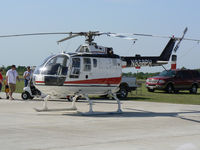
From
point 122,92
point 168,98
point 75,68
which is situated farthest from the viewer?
point 168,98

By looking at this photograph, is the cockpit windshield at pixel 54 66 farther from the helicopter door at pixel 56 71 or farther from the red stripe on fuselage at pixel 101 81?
the red stripe on fuselage at pixel 101 81

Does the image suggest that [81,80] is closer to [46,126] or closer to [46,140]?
[46,126]

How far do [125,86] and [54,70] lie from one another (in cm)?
994

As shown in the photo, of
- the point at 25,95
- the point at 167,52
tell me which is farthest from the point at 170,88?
the point at 25,95

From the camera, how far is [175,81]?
98.9ft

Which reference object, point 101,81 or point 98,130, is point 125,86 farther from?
point 98,130

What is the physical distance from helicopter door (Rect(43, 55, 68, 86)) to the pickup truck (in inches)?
362

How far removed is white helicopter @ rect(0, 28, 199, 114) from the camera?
14.1m

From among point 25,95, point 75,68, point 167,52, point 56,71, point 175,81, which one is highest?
point 167,52

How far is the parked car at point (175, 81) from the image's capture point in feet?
98.0

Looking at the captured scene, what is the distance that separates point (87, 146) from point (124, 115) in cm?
634

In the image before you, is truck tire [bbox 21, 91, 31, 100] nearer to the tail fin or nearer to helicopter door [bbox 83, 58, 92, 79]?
helicopter door [bbox 83, 58, 92, 79]

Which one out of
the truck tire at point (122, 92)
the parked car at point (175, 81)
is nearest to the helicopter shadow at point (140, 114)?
the truck tire at point (122, 92)

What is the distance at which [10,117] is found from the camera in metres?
12.8
